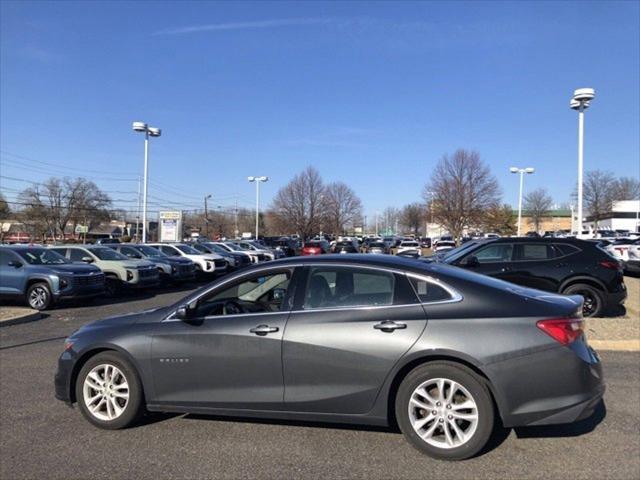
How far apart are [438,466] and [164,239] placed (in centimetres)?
3523

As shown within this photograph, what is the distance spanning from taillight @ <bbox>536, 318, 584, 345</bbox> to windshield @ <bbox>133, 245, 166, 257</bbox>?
60.6 feet

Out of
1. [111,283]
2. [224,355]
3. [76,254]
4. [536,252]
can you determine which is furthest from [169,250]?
[224,355]

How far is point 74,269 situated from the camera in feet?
44.9

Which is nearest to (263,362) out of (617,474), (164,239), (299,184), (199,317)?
(199,317)

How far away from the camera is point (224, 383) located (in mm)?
4438

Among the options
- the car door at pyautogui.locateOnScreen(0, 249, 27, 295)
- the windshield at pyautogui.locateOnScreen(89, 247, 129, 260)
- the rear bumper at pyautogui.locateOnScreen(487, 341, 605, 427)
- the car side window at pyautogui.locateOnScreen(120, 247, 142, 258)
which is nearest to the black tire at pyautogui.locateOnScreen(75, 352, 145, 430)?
the rear bumper at pyautogui.locateOnScreen(487, 341, 605, 427)

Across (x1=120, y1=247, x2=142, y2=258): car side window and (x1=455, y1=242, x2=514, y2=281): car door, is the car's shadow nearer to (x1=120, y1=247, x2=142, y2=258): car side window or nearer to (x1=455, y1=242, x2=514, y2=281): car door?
(x1=455, y1=242, x2=514, y2=281): car door

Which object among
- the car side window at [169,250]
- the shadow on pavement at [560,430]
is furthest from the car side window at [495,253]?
the car side window at [169,250]

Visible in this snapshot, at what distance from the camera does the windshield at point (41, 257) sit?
45.4ft

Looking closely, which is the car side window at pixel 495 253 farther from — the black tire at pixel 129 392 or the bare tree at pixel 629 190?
the bare tree at pixel 629 190

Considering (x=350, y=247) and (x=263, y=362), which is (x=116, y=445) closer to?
(x=263, y=362)

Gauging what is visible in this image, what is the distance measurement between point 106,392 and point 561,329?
150 inches

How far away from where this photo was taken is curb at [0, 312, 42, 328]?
10.7 meters

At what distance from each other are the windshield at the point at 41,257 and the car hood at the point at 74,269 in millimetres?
512
